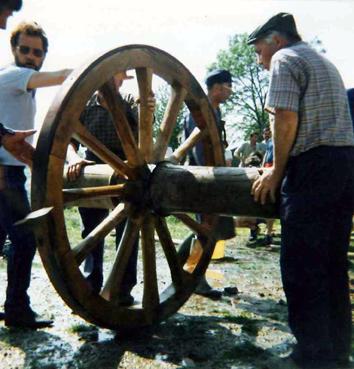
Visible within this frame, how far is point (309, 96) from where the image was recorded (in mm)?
2775

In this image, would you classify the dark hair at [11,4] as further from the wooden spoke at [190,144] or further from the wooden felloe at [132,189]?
the wooden spoke at [190,144]

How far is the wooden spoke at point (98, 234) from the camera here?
9.86 feet

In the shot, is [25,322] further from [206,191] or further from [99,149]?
[206,191]

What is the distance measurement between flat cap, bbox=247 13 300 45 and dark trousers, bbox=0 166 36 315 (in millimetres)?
1897

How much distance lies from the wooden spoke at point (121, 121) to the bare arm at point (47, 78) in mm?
346

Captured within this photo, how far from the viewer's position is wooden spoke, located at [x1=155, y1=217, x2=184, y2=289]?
3.59 metres

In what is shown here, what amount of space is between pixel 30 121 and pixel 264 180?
5.70ft

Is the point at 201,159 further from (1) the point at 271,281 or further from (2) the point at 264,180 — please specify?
(2) the point at 264,180

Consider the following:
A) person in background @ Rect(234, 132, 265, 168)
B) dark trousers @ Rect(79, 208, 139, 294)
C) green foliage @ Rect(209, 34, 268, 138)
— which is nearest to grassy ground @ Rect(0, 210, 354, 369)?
dark trousers @ Rect(79, 208, 139, 294)

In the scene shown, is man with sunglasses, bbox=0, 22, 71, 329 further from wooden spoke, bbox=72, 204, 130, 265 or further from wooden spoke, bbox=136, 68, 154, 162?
wooden spoke, bbox=136, 68, 154, 162

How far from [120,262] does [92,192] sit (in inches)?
19.3

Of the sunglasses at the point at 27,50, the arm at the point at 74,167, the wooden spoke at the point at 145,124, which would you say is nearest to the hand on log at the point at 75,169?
the arm at the point at 74,167

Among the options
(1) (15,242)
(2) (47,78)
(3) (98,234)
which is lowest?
(1) (15,242)

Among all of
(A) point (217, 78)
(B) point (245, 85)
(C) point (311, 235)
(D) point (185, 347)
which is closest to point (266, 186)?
(C) point (311, 235)
